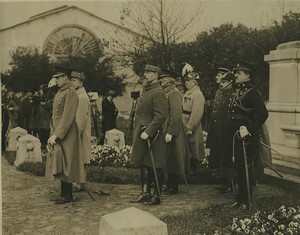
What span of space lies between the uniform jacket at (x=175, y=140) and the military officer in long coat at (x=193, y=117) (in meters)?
0.32

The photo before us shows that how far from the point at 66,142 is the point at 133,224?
248 cm

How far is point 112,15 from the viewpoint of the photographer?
6672 millimetres

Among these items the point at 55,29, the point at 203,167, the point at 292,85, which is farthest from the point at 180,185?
the point at 55,29

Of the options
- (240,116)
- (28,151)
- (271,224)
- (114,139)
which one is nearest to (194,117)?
(240,116)

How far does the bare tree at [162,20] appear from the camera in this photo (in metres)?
7.97

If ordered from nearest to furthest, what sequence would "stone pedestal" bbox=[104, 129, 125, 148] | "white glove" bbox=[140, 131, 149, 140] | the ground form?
the ground
"white glove" bbox=[140, 131, 149, 140]
"stone pedestal" bbox=[104, 129, 125, 148]

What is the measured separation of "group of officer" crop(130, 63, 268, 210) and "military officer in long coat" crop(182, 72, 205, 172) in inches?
0.5

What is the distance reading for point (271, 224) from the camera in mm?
3949

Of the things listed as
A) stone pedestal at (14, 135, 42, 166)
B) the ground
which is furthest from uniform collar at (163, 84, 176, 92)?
stone pedestal at (14, 135, 42, 166)

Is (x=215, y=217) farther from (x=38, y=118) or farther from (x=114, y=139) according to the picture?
(x=38, y=118)

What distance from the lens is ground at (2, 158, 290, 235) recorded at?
446 cm

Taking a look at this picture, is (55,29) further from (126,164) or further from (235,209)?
(235,209)

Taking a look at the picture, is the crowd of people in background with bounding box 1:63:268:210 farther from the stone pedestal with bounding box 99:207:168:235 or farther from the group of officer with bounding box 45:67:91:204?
the stone pedestal with bounding box 99:207:168:235

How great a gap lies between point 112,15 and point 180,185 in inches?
88.9
